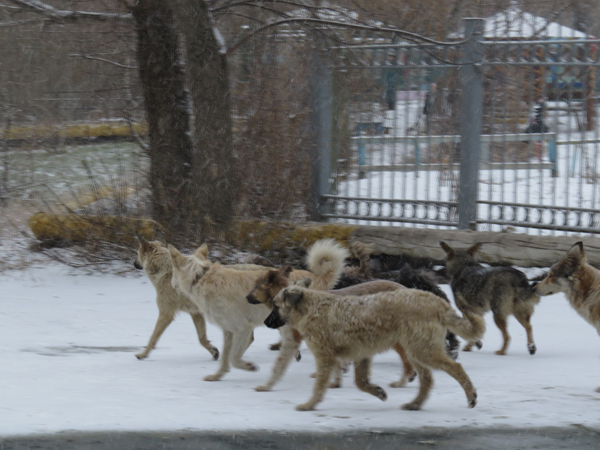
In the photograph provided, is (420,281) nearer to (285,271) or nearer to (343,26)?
(285,271)

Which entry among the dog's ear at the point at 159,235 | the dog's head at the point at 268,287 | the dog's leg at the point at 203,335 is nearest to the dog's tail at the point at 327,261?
the dog's head at the point at 268,287

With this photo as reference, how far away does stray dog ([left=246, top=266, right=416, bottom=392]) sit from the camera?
652 centimetres

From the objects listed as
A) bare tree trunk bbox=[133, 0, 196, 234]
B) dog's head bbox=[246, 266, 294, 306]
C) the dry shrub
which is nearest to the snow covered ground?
dog's head bbox=[246, 266, 294, 306]

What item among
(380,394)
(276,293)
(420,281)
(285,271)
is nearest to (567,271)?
(420,281)

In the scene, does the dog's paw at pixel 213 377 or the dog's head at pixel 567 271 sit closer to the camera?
the dog's paw at pixel 213 377

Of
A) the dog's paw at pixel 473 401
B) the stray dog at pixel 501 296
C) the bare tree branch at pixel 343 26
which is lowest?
the dog's paw at pixel 473 401

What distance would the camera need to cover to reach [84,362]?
289 inches

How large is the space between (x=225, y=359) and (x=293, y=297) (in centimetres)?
123

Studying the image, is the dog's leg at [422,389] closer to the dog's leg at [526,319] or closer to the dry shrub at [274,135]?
the dog's leg at [526,319]

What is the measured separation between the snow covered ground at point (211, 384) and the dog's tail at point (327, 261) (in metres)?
0.89

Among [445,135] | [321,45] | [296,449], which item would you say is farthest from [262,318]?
[321,45]

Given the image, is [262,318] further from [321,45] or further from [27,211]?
[27,211]

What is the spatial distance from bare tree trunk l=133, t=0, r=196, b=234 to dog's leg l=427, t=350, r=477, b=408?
6.77 m

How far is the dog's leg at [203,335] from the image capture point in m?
7.71
